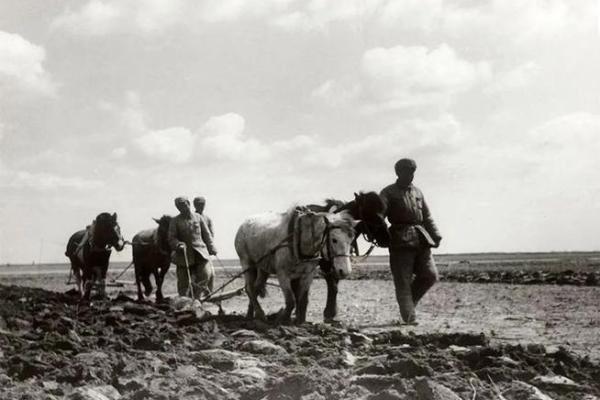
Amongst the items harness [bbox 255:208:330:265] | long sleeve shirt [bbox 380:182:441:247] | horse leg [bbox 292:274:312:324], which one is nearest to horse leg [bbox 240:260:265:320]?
horse leg [bbox 292:274:312:324]

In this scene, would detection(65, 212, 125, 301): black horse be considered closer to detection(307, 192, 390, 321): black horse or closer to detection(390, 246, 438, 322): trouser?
detection(307, 192, 390, 321): black horse

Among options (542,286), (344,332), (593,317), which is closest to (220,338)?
(344,332)

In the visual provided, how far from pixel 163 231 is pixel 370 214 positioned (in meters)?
5.91

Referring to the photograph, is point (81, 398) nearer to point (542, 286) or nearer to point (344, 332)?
point (344, 332)

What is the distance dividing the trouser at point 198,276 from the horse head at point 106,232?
211 centimetres

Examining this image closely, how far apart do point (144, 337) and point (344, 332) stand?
236 centimetres

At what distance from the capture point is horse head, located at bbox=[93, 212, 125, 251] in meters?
14.4

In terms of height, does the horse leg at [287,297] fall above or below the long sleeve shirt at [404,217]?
below

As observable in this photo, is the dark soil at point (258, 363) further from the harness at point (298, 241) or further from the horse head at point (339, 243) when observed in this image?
the harness at point (298, 241)

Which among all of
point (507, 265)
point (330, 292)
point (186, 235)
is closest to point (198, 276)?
point (186, 235)

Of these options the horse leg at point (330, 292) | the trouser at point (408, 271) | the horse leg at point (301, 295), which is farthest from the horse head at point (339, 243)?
the trouser at point (408, 271)

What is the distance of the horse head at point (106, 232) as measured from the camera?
1440 cm

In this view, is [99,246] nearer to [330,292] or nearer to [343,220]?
[330,292]

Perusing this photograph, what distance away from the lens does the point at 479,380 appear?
20.1ft
